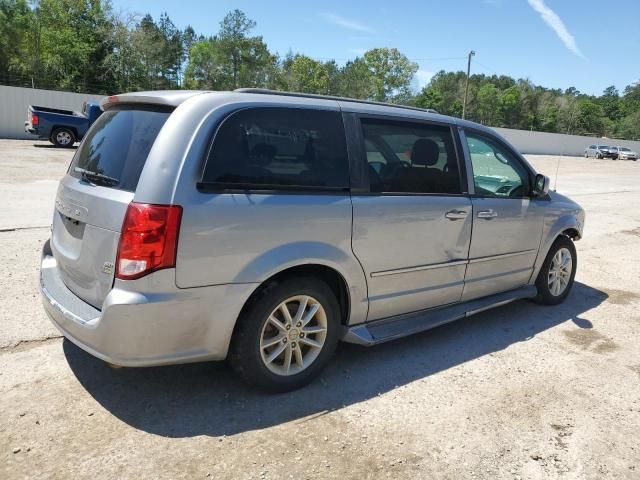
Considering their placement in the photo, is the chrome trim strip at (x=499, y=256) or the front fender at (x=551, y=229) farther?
the front fender at (x=551, y=229)

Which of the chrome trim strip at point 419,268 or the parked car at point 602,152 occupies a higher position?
the parked car at point 602,152

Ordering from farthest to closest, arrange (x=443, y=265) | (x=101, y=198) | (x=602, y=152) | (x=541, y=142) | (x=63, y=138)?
(x=602, y=152)
(x=541, y=142)
(x=63, y=138)
(x=443, y=265)
(x=101, y=198)

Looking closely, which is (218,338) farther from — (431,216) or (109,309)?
(431,216)

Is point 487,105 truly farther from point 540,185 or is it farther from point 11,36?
point 540,185

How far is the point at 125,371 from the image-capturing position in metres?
3.36

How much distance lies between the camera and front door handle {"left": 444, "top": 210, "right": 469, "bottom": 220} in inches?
152

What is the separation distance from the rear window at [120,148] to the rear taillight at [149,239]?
234mm

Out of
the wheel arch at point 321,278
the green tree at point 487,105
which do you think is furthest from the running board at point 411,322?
the green tree at point 487,105

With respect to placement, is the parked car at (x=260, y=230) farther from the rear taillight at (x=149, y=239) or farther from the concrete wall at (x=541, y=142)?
the concrete wall at (x=541, y=142)

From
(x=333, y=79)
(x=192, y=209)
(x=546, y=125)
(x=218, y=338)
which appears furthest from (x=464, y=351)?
(x=546, y=125)

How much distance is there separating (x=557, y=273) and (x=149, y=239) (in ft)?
14.1

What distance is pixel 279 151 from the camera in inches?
119

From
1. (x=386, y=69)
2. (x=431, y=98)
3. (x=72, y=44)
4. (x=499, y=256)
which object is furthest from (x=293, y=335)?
(x=431, y=98)

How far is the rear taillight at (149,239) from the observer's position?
102 inches
